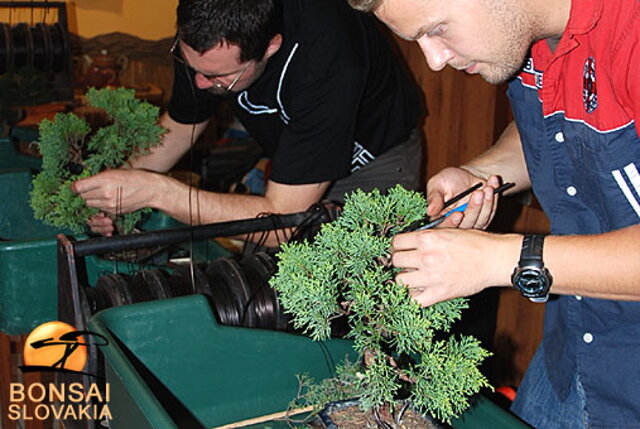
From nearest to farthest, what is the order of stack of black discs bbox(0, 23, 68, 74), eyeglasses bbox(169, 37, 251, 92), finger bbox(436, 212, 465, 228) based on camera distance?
1. finger bbox(436, 212, 465, 228)
2. eyeglasses bbox(169, 37, 251, 92)
3. stack of black discs bbox(0, 23, 68, 74)

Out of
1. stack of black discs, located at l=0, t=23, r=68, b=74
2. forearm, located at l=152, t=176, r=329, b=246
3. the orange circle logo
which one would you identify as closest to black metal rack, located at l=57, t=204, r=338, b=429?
the orange circle logo

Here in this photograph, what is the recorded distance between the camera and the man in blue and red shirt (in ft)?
3.24

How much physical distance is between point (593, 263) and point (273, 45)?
3.44 ft

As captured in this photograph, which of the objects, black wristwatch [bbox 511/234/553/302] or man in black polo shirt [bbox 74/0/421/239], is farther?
man in black polo shirt [bbox 74/0/421/239]

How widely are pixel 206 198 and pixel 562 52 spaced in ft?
3.34

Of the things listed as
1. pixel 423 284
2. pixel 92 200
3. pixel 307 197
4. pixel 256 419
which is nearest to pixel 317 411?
pixel 256 419

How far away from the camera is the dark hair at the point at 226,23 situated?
1.65 metres

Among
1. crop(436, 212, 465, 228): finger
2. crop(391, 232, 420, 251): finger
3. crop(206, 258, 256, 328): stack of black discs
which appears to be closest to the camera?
crop(391, 232, 420, 251): finger

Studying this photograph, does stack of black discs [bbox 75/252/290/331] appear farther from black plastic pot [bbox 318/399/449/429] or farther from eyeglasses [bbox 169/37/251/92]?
eyeglasses [bbox 169/37/251/92]

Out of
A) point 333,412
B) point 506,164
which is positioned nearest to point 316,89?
point 506,164

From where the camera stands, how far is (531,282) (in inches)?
39.2

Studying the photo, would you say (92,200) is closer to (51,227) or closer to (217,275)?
(51,227)

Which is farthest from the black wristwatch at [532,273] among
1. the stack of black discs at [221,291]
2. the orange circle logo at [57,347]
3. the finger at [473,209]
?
the orange circle logo at [57,347]

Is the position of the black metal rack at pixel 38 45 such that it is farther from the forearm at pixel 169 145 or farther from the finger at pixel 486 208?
the finger at pixel 486 208
